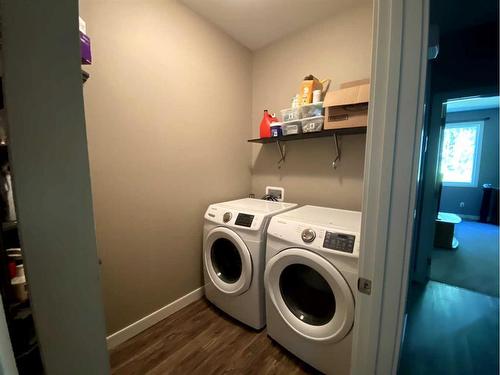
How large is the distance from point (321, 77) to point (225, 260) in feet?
5.99

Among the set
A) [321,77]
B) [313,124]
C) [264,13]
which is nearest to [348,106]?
[313,124]

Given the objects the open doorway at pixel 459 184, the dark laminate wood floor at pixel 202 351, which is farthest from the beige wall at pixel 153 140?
the open doorway at pixel 459 184

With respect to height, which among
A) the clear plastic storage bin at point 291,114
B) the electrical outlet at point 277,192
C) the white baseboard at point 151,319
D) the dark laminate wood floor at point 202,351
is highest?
the clear plastic storage bin at point 291,114

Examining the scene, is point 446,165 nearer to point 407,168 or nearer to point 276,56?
point 407,168

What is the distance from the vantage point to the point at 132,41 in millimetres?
1338

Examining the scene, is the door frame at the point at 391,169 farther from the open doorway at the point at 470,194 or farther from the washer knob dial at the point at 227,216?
the washer knob dial at the point at 227,216

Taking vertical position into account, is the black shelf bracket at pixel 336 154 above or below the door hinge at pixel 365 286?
above

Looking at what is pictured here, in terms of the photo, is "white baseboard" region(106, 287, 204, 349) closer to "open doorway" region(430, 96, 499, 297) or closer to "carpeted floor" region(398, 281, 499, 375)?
"carpeted floor" region(398, 281, 499, 375)

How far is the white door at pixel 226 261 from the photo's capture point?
1.45 metres

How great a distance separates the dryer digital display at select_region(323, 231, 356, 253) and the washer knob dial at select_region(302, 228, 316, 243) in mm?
66

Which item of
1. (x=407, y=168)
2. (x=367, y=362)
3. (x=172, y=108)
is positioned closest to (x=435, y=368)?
(x=367, y=362)

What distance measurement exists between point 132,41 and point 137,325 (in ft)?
6.67

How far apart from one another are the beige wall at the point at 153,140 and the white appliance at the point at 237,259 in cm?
24

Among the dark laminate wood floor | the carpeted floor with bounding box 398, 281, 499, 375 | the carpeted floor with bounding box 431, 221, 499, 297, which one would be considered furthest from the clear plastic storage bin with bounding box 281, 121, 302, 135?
the dark laminate wood floor
